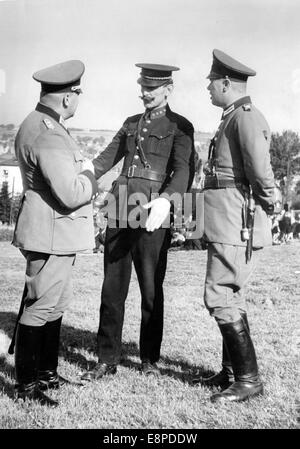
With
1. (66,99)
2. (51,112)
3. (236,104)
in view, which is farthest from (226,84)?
Answer: (51,112)

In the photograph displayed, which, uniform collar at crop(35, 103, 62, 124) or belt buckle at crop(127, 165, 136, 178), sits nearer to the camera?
uniform collar at crop(35, 103, 62, 124)

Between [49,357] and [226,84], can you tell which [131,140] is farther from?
[49,357]

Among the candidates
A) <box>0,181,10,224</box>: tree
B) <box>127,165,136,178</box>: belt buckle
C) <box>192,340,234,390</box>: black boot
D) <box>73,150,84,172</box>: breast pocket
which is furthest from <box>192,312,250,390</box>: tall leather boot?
<box>0,181,10,224</box>: tree

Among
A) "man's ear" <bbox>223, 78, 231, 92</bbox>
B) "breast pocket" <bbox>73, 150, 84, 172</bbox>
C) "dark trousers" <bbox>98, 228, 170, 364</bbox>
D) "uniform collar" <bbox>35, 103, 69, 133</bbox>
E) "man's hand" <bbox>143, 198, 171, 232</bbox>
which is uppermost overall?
"man's ear" <bbox>223, 78, 231, 92</bbox>

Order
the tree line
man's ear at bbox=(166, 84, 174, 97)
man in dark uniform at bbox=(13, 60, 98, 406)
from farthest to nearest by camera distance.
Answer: the tree line, man's ear at bbox=(166, 84, 174, 97), man in dark uniform at bbox=(13, 60, 98, 406)

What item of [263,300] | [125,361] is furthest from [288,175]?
[125,361]

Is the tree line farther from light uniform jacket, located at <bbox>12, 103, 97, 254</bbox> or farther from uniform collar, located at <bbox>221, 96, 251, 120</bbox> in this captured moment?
light uniform jacket, located at <bbox>12, 103, 97, 254</bbox>

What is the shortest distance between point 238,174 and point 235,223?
0.36 m

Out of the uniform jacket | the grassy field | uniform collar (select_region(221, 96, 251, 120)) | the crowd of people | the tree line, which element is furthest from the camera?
the tree line

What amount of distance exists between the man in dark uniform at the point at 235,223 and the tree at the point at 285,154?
34927 mm

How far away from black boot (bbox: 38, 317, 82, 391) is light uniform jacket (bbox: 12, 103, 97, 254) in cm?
76

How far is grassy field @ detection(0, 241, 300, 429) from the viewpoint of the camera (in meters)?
3.76
